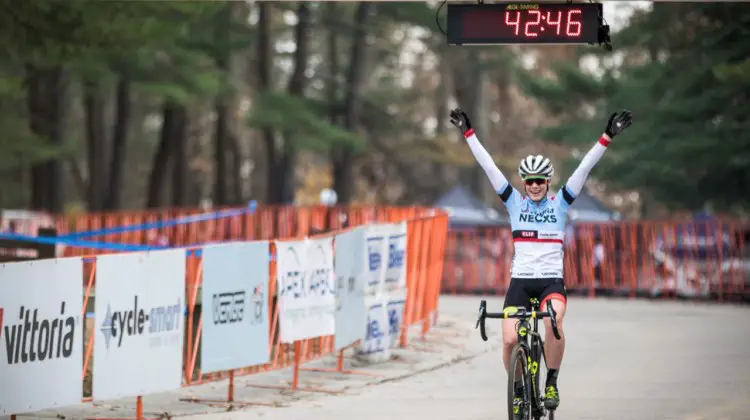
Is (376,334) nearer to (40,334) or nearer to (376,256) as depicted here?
(376,256)

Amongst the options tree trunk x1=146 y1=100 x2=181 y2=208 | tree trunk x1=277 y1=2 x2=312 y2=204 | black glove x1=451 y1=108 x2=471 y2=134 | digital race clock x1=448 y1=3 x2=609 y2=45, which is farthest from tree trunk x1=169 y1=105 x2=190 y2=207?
black glove x1=451 y1=108 x2=471 y2=134

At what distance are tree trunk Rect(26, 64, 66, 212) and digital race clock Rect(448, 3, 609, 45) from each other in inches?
1242

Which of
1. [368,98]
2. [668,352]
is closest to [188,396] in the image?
[668,352]

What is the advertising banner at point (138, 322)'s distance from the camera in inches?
507

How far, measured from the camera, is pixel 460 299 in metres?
34.2

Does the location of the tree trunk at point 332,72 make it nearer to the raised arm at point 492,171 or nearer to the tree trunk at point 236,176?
the tree trunk at point 236,176

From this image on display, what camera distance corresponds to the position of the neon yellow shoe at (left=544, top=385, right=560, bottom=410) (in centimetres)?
1184

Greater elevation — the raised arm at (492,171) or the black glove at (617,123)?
the black glove at (617,123)

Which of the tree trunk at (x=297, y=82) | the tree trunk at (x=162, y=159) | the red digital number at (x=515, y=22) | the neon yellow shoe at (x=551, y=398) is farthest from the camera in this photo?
the tree trunk at (x=297, y=82)

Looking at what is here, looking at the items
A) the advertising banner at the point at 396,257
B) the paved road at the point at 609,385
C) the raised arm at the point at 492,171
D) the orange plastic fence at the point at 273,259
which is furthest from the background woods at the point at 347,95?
the raised arm at the point at 492,171

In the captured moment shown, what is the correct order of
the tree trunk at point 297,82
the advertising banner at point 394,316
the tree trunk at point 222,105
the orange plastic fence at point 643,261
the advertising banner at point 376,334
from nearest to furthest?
the advertising banner at point 376,334 → the advertising banner at point 394,316 → the orange plastic fence at point 643,261 → the tree trunk at point 222,105 → the tree trunk at point 297,82

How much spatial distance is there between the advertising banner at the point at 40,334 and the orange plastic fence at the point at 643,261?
76.0 feet

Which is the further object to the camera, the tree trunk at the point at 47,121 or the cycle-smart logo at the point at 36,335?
the tree trunk at the point at 47,121

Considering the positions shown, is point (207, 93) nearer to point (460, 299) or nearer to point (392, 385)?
point (460, 299)
